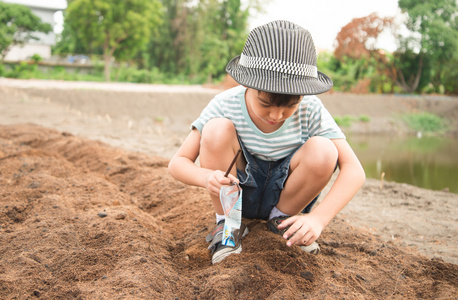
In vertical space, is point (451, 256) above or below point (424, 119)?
above

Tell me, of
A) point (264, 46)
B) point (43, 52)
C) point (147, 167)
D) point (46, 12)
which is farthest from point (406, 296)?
point (46, 12)

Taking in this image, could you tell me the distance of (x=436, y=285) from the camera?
1.90 m

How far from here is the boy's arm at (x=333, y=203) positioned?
175 cm

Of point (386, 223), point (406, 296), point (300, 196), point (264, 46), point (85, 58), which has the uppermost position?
point (264, 46)

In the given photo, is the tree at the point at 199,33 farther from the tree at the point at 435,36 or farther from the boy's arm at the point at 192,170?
the boy's arm at the point at 192,170

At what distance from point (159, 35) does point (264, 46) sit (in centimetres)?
2491

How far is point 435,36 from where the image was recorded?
1576cm

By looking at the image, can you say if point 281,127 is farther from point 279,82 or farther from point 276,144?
point 279,82

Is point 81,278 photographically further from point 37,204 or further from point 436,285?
point 436,285

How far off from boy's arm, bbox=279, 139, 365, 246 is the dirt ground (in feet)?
0.72

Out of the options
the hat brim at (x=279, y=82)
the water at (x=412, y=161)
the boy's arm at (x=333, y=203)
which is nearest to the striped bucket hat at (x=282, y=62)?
the hat brim at (x=279, y=82)

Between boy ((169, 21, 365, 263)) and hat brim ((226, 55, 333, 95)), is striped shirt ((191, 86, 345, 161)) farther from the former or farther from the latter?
hat brim ((226, 55, 333, 95))

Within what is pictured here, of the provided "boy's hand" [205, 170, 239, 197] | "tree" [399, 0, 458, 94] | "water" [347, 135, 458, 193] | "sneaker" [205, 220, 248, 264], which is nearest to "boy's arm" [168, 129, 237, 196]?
"boy's hand" [205, 170, 239, 197]

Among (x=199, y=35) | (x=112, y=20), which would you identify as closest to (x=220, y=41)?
(x=199, y=35)
